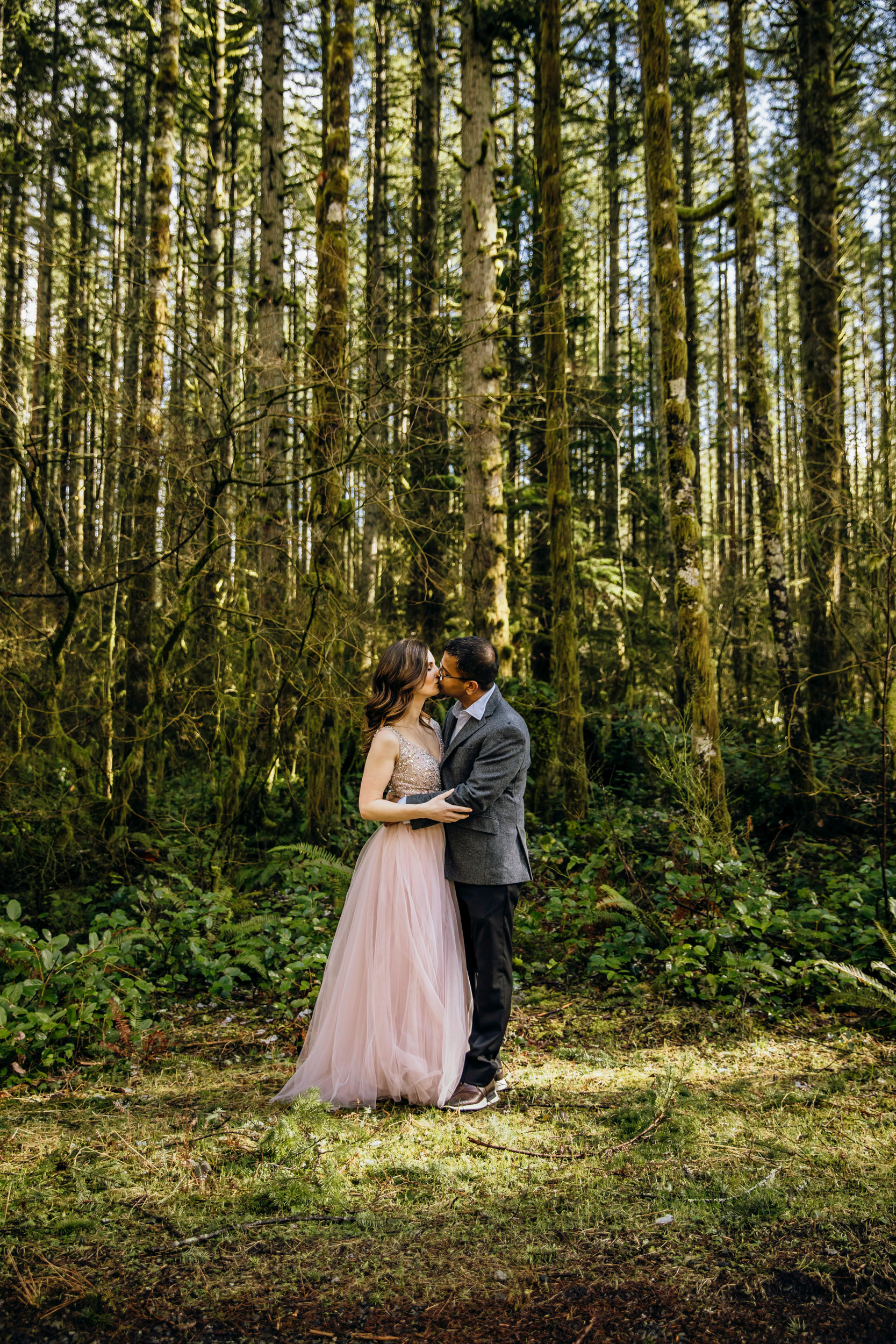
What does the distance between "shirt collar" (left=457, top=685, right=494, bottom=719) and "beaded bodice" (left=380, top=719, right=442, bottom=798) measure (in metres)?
0.34

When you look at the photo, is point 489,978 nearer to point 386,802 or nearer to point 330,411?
point 386,802

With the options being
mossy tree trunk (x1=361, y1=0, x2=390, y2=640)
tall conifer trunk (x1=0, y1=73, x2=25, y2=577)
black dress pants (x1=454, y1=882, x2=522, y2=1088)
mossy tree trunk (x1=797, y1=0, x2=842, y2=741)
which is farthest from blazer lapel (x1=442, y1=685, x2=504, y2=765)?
mossy tree trunk (x1=797, y1=0, x2=842, y2=741)

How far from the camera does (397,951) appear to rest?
3.89 metres

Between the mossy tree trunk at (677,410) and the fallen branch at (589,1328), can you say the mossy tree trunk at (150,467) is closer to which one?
the mossy tree trunk at (677,410)

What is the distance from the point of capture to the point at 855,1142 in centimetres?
339

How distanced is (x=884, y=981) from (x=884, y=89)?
1259 cm

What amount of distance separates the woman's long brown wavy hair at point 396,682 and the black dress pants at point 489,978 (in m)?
0.94

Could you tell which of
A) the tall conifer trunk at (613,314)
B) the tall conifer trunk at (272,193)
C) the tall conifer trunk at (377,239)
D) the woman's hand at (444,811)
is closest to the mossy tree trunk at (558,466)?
the tall conifer trunk at (377,239)

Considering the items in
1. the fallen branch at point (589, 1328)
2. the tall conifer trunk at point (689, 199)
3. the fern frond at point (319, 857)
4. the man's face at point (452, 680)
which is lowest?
the fallen branch at point (589, 1328)

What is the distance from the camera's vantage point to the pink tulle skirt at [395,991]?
379 centimetres

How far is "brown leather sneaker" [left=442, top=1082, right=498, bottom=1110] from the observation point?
12.3ft

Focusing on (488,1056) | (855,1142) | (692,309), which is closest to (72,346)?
(488,1056)

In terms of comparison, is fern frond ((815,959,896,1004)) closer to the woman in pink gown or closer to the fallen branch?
the woman in pink gown

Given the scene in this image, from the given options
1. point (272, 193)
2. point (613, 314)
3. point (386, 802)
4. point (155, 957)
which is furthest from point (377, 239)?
point (386, 802)
